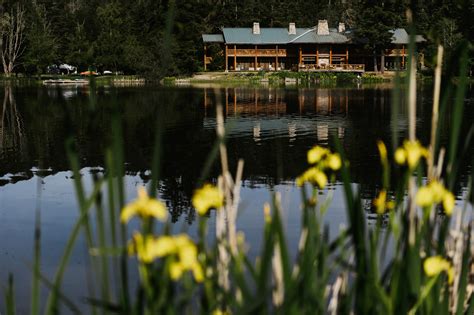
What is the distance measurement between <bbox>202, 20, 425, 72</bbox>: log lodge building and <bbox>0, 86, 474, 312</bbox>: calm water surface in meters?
42.6

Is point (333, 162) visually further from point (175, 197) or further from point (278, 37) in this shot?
point (278, 37)

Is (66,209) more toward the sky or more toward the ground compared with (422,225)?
more toward the ground

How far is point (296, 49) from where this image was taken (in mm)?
80562


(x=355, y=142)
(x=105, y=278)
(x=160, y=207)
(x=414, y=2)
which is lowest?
(x=355, y=142)

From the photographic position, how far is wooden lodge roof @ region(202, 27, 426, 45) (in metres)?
77.6

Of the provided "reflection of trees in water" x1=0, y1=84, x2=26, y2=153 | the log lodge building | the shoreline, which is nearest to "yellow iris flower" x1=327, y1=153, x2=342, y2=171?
"reflection of trees in water" x1=0, y1=84, x2=26, y2=153

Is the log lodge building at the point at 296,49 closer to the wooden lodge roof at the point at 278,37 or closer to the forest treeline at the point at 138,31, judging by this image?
the wooden lodge roof at the point at 278,37

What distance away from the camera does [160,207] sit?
51.4 inches

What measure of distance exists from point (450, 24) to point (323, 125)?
5248 centimetres

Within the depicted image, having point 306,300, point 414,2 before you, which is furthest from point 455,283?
point 414,2

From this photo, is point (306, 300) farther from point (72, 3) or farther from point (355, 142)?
point (72, 3)

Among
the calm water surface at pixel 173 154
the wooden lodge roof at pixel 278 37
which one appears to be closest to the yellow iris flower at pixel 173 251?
the calm water surface at pixel 173 154

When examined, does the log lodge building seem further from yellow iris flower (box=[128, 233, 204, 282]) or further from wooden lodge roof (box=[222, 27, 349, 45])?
yellow iris flower (box=[128, 233, 204, 282])

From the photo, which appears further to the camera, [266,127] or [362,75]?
[362,75]
